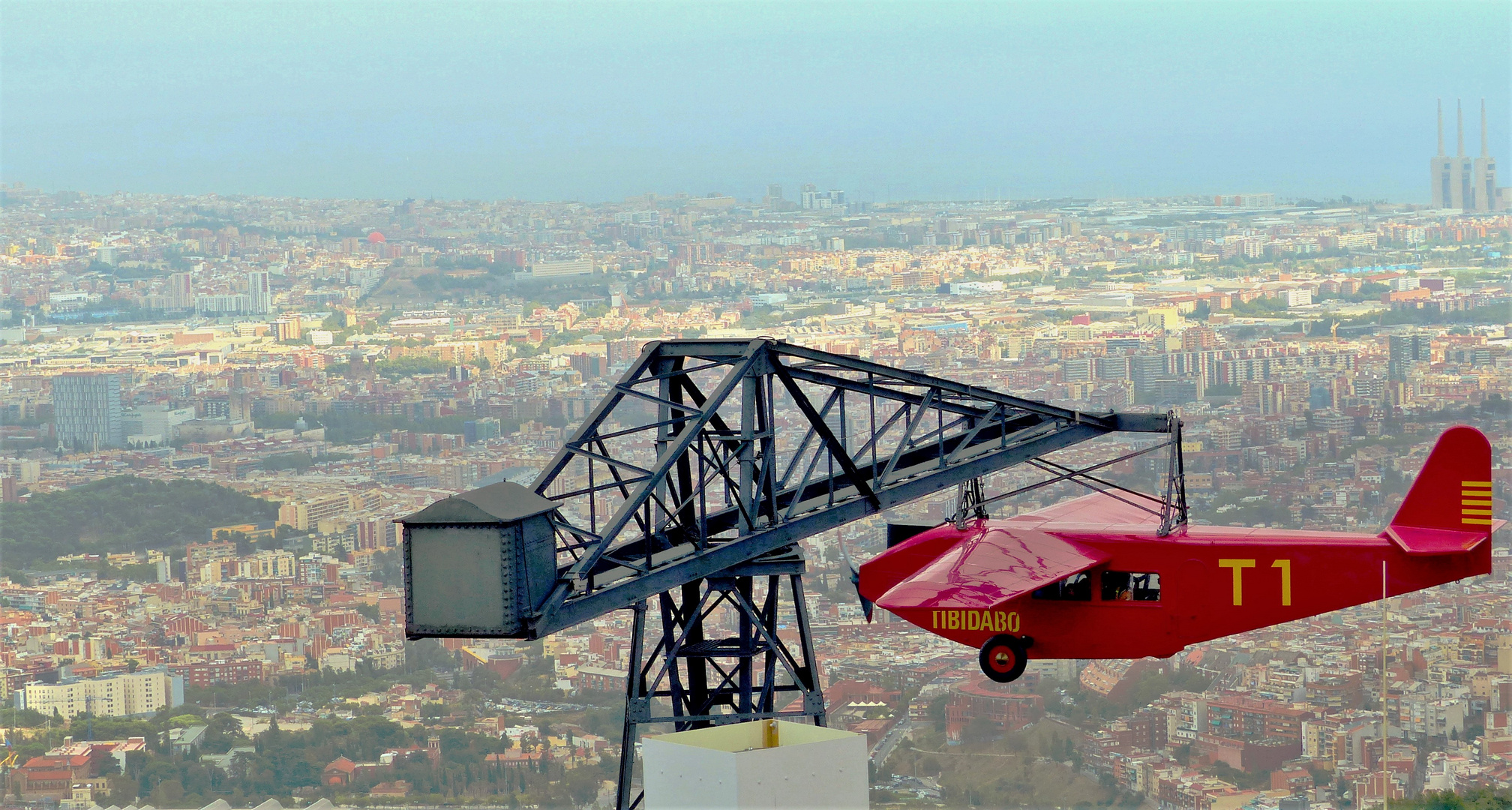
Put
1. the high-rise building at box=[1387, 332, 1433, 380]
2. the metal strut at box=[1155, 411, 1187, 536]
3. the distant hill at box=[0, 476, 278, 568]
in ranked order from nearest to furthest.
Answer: the metal strut at box=[1155, 411, 1187, 536]
the high-rise building at box=[1387, 332, 1433, 380]
the distant hill at box=[0, 476, 278, 568]

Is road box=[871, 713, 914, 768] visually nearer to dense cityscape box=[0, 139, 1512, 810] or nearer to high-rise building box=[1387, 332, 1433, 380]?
dense cityscape box=[0, 139, 1512, 810]

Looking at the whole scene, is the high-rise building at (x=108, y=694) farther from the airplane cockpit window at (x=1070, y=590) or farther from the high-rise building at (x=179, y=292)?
the airplane cockpit window at (x=1070, y=590)

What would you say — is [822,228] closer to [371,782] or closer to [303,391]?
[303,391]

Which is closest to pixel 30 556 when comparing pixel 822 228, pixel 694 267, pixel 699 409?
pixel 694 267

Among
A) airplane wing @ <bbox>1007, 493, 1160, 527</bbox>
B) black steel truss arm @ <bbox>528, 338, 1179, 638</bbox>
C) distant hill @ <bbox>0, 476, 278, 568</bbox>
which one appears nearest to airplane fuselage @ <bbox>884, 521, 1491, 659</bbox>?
airplane wing @ <bbox>1007, 493, 1160, 527</bbox>

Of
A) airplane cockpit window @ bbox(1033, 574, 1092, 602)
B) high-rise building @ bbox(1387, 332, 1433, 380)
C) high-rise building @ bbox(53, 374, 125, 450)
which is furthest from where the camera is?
high-rise building @ bbox(53, 374, 125, 450)

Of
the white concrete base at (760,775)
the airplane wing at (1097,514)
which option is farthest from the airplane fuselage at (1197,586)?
the white concrete base at (760,775)

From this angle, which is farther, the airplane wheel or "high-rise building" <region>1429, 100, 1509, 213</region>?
"high-rise building" <region>1429, 100, 1509, 213</region>
